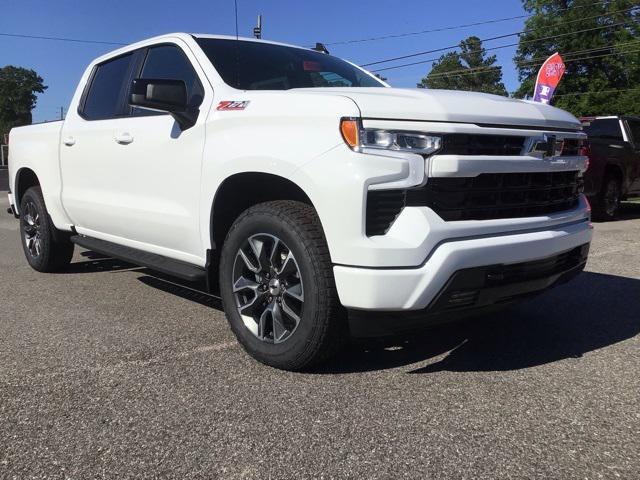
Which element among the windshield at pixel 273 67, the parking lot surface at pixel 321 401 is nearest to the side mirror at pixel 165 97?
the windshield at pixel 273 67

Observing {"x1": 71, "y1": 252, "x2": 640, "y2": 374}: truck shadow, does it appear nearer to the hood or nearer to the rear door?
the rear door

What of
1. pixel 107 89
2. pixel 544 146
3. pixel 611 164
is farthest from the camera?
pixel 611 164

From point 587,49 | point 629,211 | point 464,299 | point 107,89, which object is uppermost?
point 587,49

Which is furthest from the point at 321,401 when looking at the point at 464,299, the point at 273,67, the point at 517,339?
the point at 273,67

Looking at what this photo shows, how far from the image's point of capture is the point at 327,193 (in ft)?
9.34

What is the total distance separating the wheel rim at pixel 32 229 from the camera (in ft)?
19.6

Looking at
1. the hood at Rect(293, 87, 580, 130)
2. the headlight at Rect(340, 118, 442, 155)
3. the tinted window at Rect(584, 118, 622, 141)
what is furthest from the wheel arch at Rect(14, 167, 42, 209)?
the tinted window at Rect(584, 118, 622, 141)

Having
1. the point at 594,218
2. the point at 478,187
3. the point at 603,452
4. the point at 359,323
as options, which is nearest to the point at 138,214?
the point at 359,323

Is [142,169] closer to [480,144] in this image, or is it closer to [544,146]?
[480,144]

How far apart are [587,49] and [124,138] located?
52.4m

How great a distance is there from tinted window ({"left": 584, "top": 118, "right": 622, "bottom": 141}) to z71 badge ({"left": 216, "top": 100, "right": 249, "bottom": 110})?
9.46 metres

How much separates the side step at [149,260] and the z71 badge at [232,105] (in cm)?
100

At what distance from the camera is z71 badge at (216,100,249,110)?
3408 mm

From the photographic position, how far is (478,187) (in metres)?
2.94
